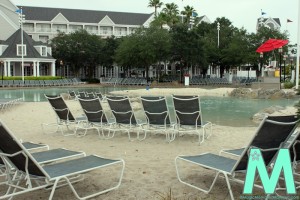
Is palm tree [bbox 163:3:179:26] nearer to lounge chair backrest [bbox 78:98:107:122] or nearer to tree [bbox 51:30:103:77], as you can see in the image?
tree [bbox 51:30:103:77]

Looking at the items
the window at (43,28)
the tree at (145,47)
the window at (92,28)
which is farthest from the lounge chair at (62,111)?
the window at (92,28)

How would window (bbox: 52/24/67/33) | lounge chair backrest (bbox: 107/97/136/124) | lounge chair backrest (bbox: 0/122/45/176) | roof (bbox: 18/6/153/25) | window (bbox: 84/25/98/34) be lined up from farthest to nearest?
1. window (bbox: 84/25/98/34)
2. window (bbox: 52/24/67/33)
3. roof (bbox: 18/6/153/25)
4. lounge chair backrest (bbox: 107/97/136/124)
5. lounge chair backrest (bbox: 0/122/45/176)

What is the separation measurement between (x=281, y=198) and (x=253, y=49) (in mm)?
49130

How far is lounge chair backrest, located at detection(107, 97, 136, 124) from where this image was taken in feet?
26.2

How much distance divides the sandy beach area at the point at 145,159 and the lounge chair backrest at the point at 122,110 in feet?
1.42

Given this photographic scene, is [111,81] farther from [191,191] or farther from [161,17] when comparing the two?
[191,191]

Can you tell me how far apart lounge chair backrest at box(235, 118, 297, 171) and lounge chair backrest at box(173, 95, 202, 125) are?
3.53 meters

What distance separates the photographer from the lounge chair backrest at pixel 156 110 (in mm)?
7824

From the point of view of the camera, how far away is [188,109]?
299 inches

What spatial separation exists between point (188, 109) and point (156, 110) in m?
0.73

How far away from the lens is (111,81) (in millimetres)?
49438

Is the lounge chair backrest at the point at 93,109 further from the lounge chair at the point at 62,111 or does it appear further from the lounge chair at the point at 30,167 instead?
the lounge chair at the point at 30,167

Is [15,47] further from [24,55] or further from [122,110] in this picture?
[122,110]

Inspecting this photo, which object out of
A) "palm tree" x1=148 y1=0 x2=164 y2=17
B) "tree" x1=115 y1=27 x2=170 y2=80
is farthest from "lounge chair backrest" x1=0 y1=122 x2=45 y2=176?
"palm tree" x1=148 y1=0 x2=164 y2=17
